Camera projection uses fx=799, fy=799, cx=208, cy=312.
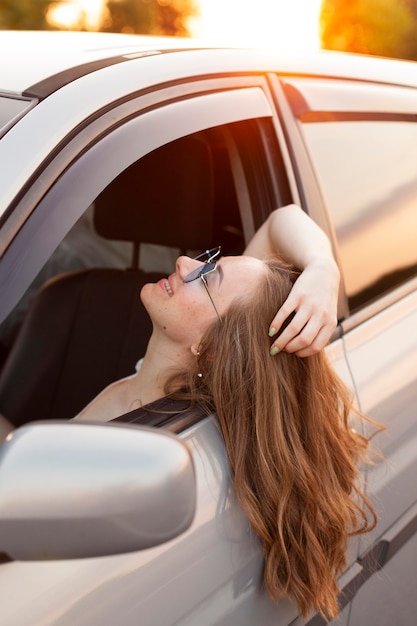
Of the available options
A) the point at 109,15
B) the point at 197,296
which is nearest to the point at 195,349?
the point at 197,296

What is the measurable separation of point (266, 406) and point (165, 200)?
3.22 feet

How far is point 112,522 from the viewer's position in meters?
0.94

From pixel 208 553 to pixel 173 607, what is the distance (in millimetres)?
110

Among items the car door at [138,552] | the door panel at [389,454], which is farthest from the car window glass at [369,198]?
the car door at [138,552]

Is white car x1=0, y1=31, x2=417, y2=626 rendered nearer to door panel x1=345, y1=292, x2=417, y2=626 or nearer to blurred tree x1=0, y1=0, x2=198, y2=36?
door panel x1=345, y1=292, x2=417, y2=626

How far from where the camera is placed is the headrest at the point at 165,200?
2273 millimetres

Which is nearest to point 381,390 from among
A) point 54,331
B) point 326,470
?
point 326,470

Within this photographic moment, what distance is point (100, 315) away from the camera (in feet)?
8.28

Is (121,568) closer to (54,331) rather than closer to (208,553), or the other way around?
(208,553)

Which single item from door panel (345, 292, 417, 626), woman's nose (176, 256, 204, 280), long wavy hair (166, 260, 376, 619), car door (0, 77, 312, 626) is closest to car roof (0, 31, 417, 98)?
car door (0, 77, 312, 626)

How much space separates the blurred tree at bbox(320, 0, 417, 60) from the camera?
19.5 metres

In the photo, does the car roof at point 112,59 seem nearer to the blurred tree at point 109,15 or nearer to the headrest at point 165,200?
the headrest at point 165,200

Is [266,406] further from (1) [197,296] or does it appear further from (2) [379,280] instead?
(2) [379,280]

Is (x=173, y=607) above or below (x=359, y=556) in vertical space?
above
